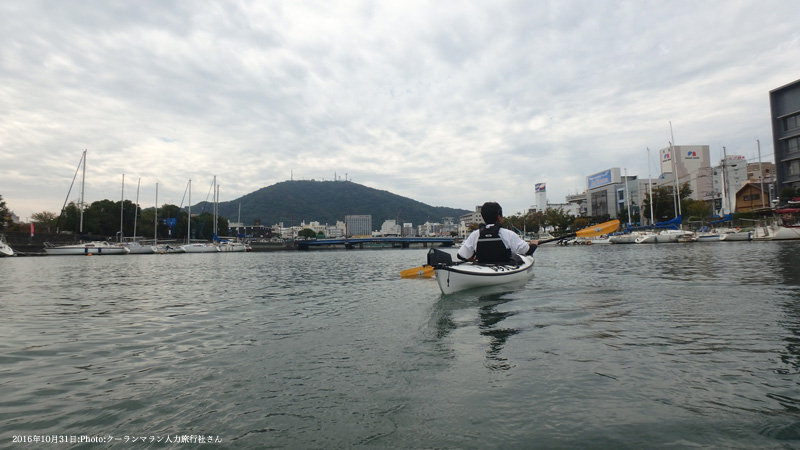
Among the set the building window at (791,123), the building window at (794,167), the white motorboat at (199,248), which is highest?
the building window at (791,123)

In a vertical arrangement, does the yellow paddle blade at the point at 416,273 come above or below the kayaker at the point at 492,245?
below

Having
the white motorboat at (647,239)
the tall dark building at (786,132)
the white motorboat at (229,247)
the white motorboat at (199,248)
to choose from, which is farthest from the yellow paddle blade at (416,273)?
the white motorboat at (229,247)

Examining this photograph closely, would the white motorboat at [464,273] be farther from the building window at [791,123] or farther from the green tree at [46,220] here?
the green tree at [46,220]

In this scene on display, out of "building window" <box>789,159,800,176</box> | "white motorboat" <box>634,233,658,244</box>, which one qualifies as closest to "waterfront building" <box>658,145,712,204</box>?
"building window" <box>789,159,800,176</box>

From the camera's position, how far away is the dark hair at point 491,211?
1074cm

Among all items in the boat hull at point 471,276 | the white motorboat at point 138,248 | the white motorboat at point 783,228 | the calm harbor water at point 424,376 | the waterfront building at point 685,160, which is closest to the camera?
the calm harbor water at point 424,376

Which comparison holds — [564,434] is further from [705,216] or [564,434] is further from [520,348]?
[705,216]

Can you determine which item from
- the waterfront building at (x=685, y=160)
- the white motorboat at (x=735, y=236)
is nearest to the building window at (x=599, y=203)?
the waterfront building at (x=685, y=160)

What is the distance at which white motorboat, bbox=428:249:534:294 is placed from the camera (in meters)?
11.1

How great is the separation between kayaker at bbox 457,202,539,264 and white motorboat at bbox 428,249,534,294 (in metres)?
0.27

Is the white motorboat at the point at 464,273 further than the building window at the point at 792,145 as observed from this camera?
No

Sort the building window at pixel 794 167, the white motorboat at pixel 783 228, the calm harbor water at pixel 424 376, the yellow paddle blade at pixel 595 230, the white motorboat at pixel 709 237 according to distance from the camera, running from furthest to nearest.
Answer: the building window at pixel 794 167 → the white motorboat at pixel 709 237 → the white motorboat at pixel 783 228 → the yellow paddle blade at pixel 595 230 → the calm harbor water at pixel 424 376

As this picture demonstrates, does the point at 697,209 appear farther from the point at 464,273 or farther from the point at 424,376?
the point at 424,376

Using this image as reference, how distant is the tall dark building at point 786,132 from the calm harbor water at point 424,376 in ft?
235
